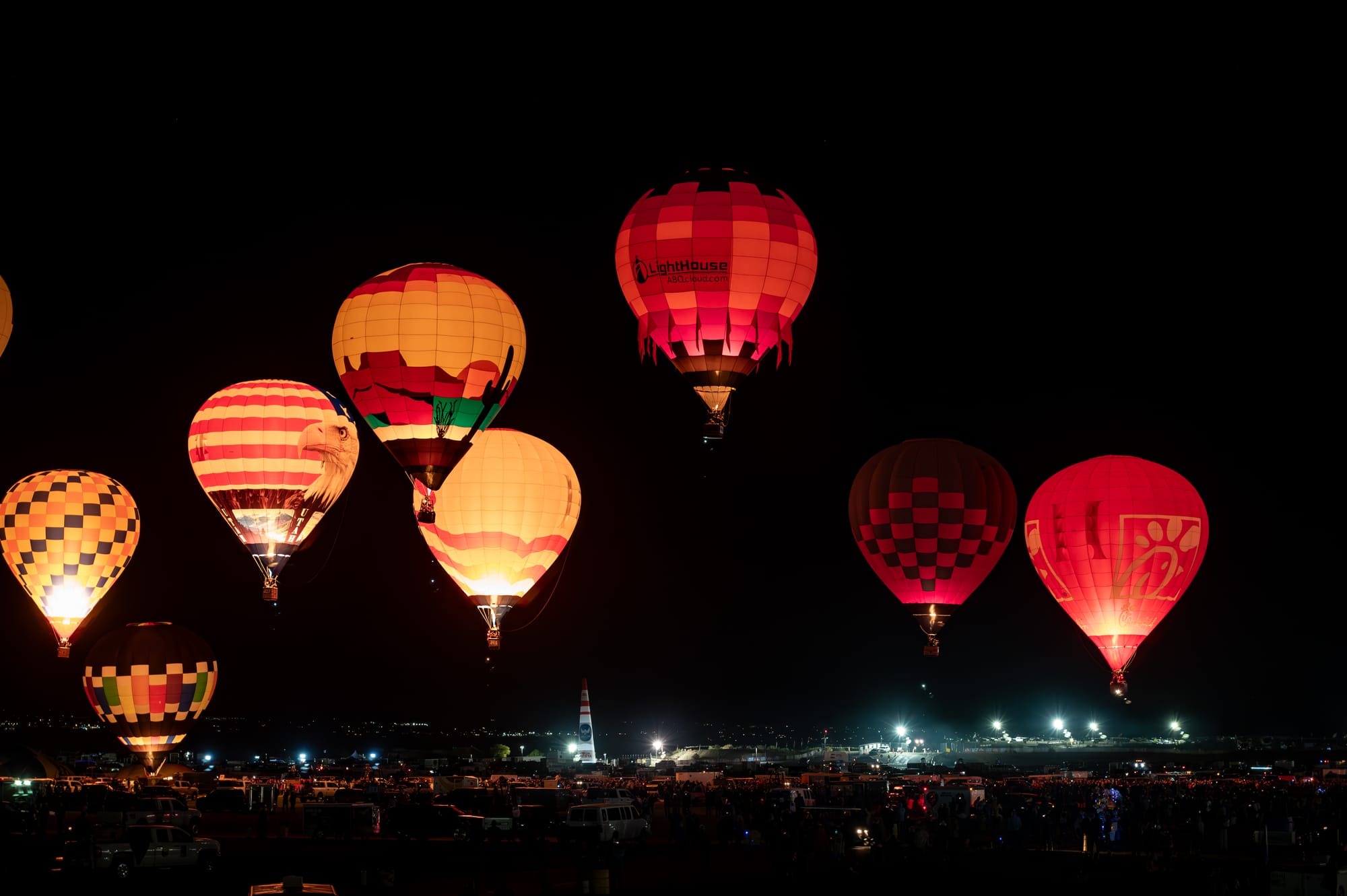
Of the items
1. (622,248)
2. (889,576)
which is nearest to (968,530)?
(889,576)

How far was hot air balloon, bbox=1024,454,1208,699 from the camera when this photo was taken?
27.0 metres

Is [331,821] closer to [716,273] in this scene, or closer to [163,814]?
[163,814]

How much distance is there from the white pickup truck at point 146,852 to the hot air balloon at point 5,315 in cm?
736

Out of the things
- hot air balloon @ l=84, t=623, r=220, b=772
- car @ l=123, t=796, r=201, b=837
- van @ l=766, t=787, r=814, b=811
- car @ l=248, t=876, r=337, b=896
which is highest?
hot air balloon @ l=84, t=623, r=220, b=772

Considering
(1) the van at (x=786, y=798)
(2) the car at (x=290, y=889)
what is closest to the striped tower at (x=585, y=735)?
(1) the van at (x=786, y=798)

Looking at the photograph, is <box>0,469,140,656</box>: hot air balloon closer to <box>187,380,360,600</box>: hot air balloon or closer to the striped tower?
<box>187,380,360,600</box>: hot air balloon

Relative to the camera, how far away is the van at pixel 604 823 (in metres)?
24.3

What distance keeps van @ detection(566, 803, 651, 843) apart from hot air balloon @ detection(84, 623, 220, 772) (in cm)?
1293

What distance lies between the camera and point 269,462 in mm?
24750

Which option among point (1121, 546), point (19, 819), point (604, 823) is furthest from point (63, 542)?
point (1121, 546)

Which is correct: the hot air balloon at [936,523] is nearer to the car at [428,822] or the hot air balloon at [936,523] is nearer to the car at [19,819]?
the car at [428,822]

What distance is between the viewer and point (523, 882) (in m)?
18.3

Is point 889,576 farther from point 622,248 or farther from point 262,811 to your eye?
point 262,811

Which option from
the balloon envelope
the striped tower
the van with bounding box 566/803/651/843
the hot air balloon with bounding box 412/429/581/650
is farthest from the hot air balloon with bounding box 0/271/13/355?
the striped tower
